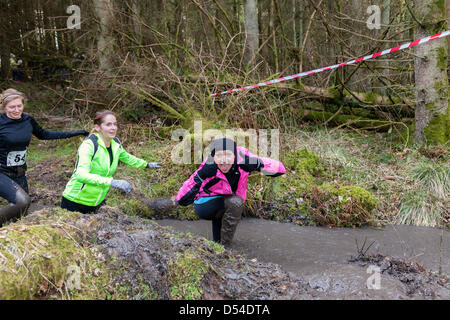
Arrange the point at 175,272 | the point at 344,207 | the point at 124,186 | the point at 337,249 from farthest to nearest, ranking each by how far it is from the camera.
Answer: the point at 344,207
the point at 337,249
the point at 124,186
the point at 175,272

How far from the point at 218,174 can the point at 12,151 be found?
8.14 feet

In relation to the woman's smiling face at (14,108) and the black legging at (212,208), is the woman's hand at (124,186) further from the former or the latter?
the woman's smiling face at (14,108)

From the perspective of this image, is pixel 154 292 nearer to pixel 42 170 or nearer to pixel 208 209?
pixel 208 209

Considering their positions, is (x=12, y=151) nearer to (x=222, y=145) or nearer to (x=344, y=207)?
(x=222, y=145)

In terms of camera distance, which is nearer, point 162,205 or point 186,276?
point 186,276

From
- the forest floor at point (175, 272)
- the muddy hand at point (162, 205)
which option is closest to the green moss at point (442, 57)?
the forest floor at point (175, 272)

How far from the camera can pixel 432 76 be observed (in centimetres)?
706

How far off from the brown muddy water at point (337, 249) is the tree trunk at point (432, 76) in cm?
262

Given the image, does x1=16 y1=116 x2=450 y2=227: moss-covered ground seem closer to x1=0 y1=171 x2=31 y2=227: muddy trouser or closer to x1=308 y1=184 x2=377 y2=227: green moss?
x1=308 y1=184 x2=377 y2=227: green moss

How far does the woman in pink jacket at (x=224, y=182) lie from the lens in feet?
13.2

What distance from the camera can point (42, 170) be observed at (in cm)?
790

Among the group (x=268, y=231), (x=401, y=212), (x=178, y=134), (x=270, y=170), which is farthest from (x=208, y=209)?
(x=178, y=134)

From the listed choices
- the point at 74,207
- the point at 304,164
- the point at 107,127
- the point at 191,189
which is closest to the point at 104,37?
the point at 304,164
